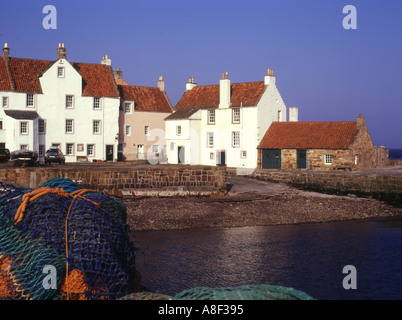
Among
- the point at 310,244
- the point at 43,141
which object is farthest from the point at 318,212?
the point at 43,141

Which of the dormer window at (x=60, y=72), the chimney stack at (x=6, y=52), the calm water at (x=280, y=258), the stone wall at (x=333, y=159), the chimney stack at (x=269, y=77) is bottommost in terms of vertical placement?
the calm water at (x=280, y=258)

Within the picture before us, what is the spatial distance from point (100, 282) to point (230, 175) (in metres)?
33.0

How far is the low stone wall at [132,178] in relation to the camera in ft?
80.8

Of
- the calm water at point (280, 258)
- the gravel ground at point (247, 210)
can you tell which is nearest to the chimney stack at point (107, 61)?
the gravel ground at point (247, 210)

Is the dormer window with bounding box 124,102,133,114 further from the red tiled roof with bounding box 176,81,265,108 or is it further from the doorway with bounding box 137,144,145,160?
the red tiled roof with bounding box 176,81,265,108

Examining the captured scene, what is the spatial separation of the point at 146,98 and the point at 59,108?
404 inches

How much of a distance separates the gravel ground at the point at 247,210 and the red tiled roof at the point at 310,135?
12281 millimetres

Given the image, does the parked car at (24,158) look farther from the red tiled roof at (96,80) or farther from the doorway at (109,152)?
the red tiled roof at (96,80)

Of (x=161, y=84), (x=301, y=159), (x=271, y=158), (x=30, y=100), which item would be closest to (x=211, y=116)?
(x=271, y=158)

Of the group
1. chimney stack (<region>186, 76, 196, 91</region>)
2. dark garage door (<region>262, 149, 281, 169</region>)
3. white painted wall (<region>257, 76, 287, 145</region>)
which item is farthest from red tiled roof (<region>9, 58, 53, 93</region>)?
dark garage door (<region>262, 149, 281, 169</region>)

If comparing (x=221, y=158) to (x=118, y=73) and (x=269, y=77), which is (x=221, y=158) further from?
(x=118, y=73)

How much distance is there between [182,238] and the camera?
60.7ft

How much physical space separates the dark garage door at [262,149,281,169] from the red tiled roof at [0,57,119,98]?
15544 mm

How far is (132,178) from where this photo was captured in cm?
2681
